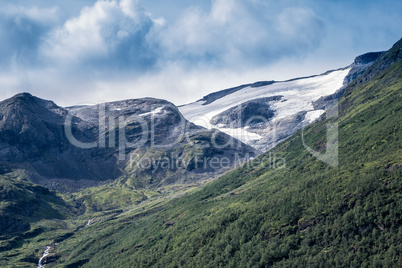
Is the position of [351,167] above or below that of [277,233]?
above

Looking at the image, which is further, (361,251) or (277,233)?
(277,233)

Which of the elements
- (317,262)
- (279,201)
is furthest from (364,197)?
(279,201)

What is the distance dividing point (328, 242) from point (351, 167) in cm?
5435

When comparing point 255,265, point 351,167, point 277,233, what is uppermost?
point 351,167

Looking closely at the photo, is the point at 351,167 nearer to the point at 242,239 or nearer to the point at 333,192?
the point at 333,192

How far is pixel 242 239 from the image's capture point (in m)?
168

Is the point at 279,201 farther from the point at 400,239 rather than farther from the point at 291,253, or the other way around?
the point at 400,239

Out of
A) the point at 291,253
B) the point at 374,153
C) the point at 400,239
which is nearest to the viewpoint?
the point at 400,239

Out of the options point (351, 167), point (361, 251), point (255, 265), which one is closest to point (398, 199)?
point (361, 251)

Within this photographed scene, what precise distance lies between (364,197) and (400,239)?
25254mm

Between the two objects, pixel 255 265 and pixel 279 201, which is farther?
pixel 279 201

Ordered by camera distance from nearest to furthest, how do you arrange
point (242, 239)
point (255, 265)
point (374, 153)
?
point (255, 265)
point (242, 239)
point (374, 153)

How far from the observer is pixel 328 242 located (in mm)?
132500

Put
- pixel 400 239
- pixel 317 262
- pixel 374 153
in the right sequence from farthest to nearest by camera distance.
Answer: pixel 374 153 < pixel 317 262 < pixel 400 239
